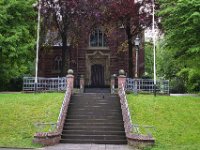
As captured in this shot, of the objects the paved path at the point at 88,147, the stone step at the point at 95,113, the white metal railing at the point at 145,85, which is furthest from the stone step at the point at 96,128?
the white metal railing at the point at 145,85

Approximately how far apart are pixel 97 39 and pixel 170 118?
2329 centimetres

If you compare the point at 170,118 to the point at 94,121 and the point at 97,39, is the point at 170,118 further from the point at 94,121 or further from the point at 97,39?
the point at 97,39

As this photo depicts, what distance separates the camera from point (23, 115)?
24.5m

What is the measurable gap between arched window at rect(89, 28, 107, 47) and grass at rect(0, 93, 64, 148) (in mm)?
17254

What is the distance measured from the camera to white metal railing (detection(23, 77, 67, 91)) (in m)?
33.1

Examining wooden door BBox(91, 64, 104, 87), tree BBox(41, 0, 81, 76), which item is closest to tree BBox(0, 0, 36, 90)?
tree BBox(41, 0, 81, 76)

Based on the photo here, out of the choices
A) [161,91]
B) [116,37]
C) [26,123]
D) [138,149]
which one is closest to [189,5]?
[138,149]

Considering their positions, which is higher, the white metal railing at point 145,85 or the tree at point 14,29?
the tree at point 14,29

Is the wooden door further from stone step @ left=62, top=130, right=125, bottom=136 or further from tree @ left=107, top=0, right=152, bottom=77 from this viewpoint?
stone step @ left=62, top=130, right=125, bottom=136

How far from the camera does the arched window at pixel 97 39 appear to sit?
1812 inches

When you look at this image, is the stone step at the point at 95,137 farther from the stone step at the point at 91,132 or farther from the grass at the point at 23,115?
the grass at the point at 23,115

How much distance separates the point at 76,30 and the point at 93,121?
1793 cm

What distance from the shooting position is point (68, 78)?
98.8 feet

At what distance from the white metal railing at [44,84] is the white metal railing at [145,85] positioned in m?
4.96
